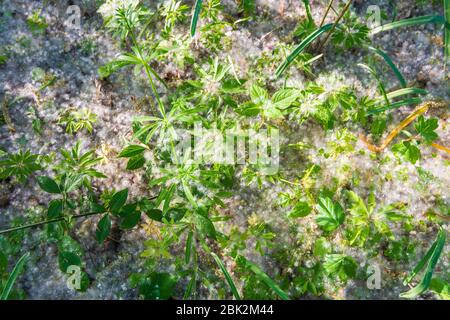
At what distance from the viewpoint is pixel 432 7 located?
2943 mm

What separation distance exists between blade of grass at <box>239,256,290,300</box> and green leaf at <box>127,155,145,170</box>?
83 cm

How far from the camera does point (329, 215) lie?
2.46 metres

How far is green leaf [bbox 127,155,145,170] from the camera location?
2.55 m

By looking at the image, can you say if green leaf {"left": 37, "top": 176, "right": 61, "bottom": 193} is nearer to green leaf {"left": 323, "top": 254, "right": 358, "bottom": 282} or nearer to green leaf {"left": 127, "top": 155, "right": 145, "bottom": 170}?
green leaf {"left": 127, "top": 155, "right": 145, "bottom": 170}

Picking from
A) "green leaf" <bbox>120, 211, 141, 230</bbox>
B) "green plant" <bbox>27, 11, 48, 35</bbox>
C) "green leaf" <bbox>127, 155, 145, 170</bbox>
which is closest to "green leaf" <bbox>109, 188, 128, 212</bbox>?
"green leaf" <bbox>120, 211, 141, 230</bbox>

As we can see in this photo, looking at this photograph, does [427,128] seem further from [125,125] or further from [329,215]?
[125,125]

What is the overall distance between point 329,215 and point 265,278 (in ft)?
1.72

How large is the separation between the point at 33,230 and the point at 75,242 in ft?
1.03

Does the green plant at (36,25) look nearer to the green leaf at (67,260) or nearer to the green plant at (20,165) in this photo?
the green plant at (20,165)

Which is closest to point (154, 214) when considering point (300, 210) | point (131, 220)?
point (131, 220)

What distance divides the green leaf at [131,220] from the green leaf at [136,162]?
0.28 m

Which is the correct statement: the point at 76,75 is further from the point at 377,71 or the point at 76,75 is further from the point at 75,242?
the point at 377,71

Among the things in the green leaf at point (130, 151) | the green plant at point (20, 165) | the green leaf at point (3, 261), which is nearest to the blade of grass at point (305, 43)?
the green leaf at point (130, 151)
